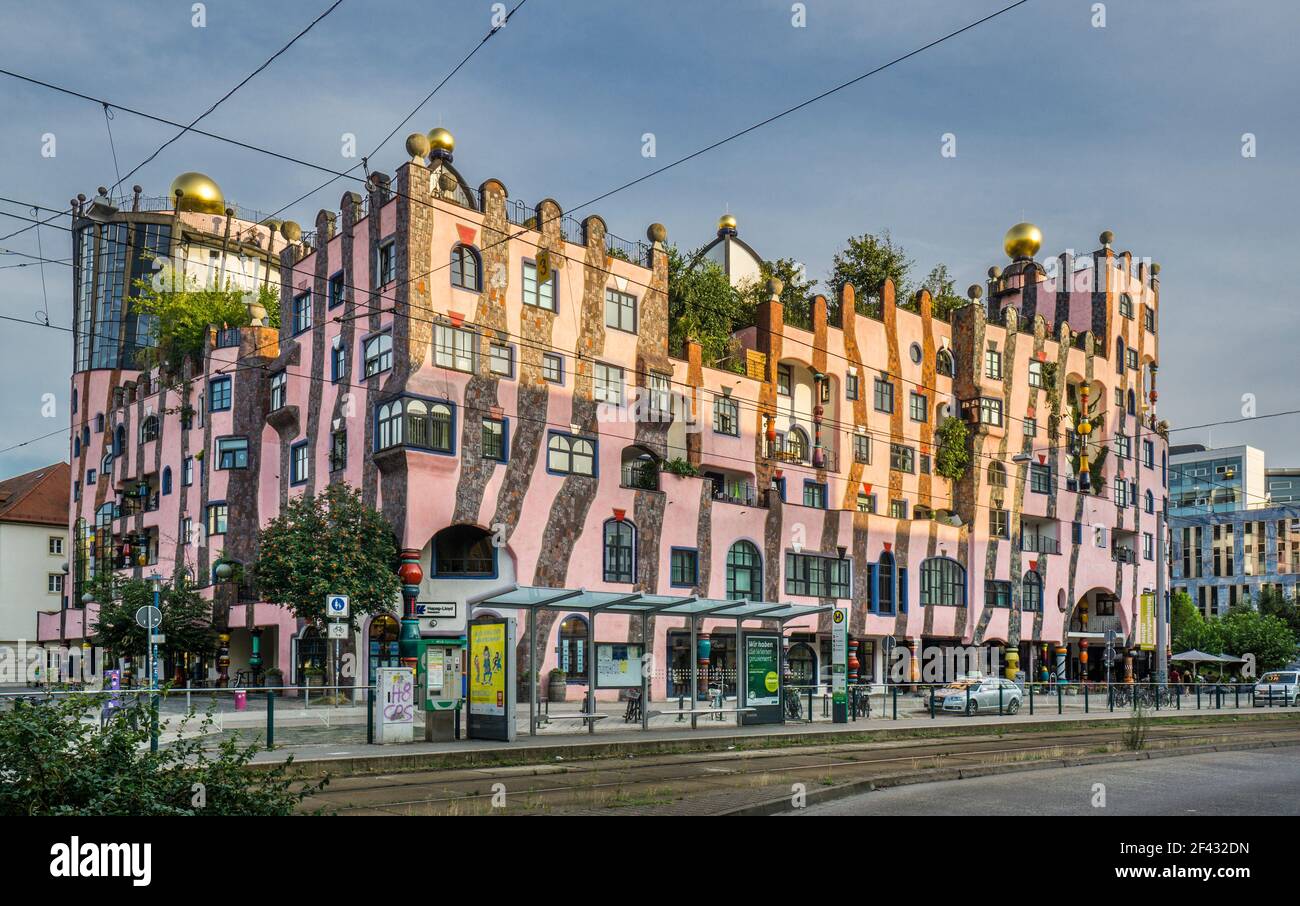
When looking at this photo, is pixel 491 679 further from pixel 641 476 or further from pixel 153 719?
pixel 641 476

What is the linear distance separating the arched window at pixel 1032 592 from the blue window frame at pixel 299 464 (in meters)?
34.6

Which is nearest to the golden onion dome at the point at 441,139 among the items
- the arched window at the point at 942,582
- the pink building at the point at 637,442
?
the pink building at the point at 637,442

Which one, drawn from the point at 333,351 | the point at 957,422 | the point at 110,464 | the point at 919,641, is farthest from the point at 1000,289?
the point at 110,464

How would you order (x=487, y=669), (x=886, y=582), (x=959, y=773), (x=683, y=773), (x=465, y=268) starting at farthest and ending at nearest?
(x=886, y=582), (x=465, y=268), (x=487, y=669), (x=683, y=773), (x=959, y=773)

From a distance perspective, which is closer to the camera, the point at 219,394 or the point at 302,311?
the point at 302,311

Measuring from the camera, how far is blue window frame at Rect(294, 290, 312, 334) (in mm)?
46344

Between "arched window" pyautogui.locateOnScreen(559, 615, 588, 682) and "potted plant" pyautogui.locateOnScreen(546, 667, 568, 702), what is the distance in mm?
609

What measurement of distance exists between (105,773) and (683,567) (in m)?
39.1

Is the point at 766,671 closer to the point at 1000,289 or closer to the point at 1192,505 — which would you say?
the point at 1000,289

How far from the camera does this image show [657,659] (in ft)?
149

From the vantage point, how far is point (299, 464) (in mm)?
46469

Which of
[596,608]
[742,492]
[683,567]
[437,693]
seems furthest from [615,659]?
[437,693]

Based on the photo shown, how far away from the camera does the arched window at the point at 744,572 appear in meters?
48.8

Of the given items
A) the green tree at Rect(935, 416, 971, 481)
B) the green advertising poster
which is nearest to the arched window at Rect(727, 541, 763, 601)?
the green tree at Rect(935, 416, 971, 481)
